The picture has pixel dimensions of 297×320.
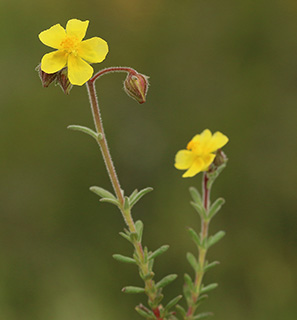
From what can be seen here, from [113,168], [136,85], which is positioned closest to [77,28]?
[136,85]

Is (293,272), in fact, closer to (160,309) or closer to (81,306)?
(81,306)

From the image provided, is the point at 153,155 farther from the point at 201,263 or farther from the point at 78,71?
the point at 78,71

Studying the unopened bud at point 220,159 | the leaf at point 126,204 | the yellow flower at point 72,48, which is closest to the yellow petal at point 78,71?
the yellow flower at point 72,48

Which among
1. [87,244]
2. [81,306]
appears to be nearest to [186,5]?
[87,244]

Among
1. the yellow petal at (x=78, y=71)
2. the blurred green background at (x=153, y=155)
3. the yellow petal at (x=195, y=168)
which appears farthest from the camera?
the blurred green background at (x=153, y=155)

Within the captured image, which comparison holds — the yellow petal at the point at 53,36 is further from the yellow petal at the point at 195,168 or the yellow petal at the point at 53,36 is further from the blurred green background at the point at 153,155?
the blurred green background at the point at 153,155

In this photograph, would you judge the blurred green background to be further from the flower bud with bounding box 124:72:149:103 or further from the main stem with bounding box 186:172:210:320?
the flower bud with bounding box 124:72:149:103

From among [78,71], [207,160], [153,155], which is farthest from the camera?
[153,155]
